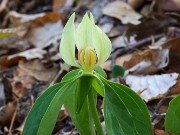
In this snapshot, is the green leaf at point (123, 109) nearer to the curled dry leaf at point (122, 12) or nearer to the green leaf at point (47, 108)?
the green leaf at point (47, 108)

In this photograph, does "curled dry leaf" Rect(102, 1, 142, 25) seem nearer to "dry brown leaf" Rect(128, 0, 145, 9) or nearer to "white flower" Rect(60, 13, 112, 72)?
"dry brown leaf" Rect(128, 0, 145, 9)

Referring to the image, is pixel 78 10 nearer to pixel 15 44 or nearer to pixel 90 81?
pixel 15 44

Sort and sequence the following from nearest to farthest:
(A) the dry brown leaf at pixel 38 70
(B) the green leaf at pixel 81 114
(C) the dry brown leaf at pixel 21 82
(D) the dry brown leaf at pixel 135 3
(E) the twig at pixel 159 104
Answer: (B) the green leaf at pixel 81 114
(E) the twig at pixel 159 104
(C) the dry brown leaf at pixel 21 82
(A) the dry brown leaf at pixel 38 70
(D) the dry brown leaf at pixel 135 3

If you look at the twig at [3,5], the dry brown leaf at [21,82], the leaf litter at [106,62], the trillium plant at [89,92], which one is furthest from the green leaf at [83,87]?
the twig at [3,5]

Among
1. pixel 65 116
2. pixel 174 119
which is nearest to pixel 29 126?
pixel 174 119

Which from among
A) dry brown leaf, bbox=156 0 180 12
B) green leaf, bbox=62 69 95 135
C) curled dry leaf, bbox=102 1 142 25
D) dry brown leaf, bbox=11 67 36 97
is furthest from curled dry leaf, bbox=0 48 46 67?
green leaf, bbox=62 69 95 135

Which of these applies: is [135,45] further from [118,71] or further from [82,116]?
[82,116]
